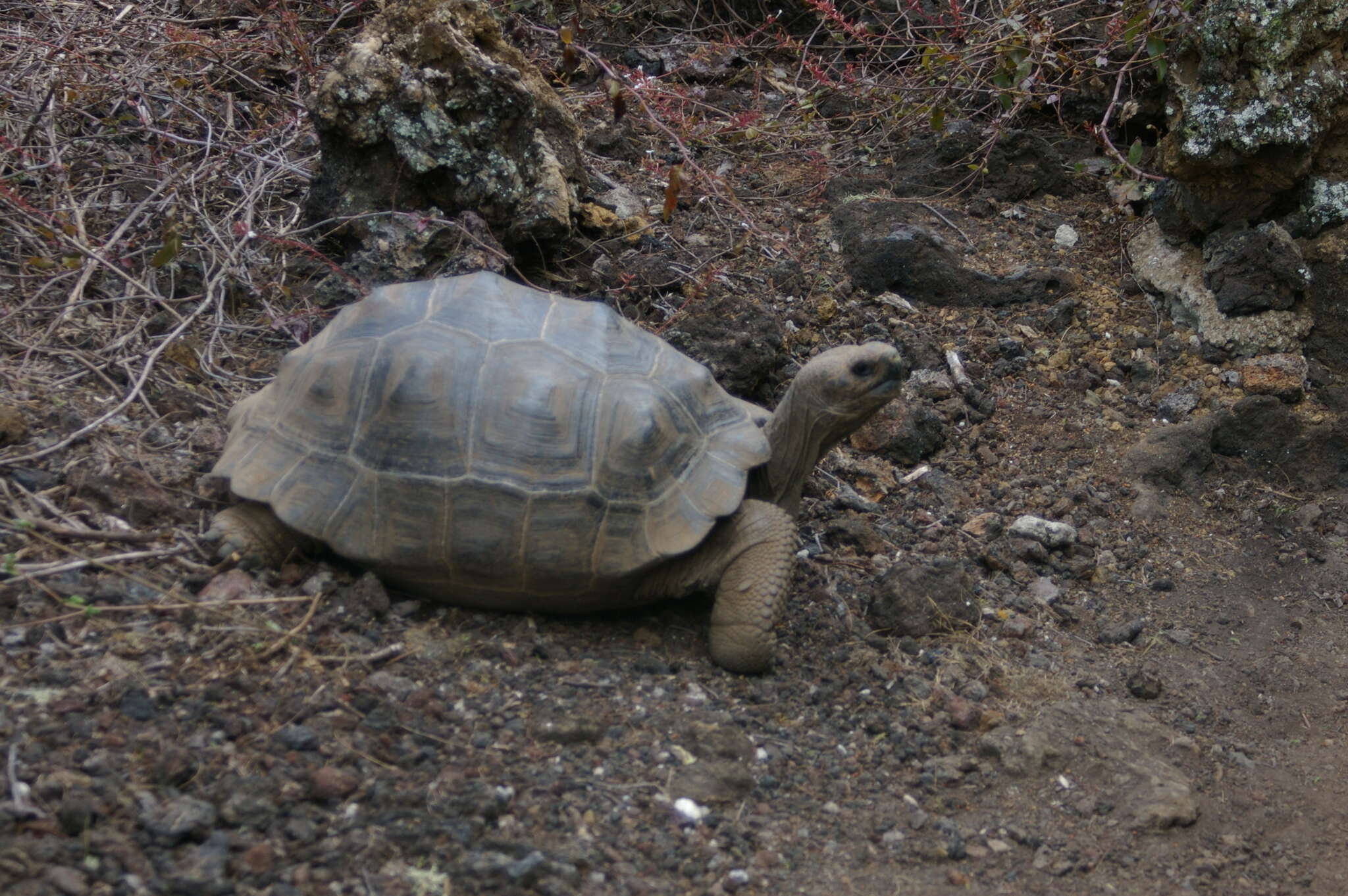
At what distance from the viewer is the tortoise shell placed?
2904 millimetres

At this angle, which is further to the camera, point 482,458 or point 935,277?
point 935,277

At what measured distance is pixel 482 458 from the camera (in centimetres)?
291

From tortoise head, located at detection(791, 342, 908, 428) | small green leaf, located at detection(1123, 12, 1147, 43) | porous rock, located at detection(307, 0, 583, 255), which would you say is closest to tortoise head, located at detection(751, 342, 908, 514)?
tortoise head, located at detection(791, 342, 908, 428)

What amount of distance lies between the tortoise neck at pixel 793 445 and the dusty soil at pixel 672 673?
0.27 meters

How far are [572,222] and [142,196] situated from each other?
1.65m

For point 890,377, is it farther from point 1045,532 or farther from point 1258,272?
point 1258,272

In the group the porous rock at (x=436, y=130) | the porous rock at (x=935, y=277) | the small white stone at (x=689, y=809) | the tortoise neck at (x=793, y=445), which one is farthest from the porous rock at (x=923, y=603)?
the porous rock at (x=436, y=130)

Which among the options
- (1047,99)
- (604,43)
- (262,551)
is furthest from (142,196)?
(1047,99)

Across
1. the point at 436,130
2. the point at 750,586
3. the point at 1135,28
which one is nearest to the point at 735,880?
the point at 750,586

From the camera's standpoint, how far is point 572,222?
4.56m

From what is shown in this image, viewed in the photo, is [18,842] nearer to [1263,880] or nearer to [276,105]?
[1263,880]

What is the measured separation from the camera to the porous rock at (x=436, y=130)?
158 inches

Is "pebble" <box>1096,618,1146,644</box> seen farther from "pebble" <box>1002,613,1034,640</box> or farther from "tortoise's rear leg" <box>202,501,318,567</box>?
"tortoise's rear leg" <box>202,501,318,567</box>

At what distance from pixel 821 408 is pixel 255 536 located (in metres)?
1.61
